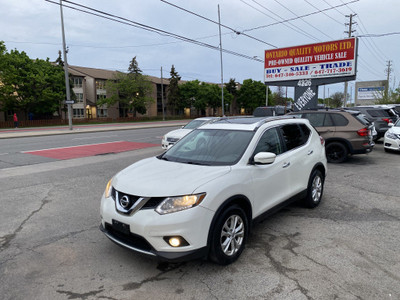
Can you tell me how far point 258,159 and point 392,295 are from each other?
1.87 m

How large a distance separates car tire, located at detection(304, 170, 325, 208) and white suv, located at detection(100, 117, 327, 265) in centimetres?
33

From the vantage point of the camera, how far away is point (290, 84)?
1873 centimetres

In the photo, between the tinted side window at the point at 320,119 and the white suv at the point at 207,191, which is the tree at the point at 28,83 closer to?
the tinted side window at the point at 320,119

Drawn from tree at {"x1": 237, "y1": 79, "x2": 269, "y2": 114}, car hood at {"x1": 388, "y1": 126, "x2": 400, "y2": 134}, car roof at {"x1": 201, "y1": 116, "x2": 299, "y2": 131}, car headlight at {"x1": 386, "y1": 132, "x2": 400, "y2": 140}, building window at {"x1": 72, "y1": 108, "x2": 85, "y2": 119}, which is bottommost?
car headlight at {"x1": 386, "y1": 132, "x2": 400, "y2": 140}

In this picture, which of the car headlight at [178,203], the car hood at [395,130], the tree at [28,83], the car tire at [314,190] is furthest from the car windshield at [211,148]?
the tree at [28,83]

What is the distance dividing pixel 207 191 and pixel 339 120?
8.24 m

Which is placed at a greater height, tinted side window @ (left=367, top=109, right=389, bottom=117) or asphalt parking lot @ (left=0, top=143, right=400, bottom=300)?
tinted side window @ (left=367, top=109, right=389, bottom=117)

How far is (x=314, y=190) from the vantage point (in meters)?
5.21

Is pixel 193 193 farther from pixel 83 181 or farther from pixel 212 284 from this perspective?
pixel 83 181

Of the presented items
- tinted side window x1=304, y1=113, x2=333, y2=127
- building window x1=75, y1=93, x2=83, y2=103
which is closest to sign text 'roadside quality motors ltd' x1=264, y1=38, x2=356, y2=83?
tinted side window x1=304, y1=113, x2=333, y2=127

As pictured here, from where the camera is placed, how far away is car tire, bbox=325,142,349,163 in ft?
31.0

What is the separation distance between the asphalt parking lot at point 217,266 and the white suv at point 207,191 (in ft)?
1.14

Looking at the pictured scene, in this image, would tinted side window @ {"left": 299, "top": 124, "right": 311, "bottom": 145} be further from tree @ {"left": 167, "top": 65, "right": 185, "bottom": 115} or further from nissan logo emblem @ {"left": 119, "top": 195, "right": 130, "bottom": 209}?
tree @ {"left": 167, "top": 65, "right": 185, "bottom": 115}

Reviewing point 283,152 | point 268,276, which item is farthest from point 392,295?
point 283,152
